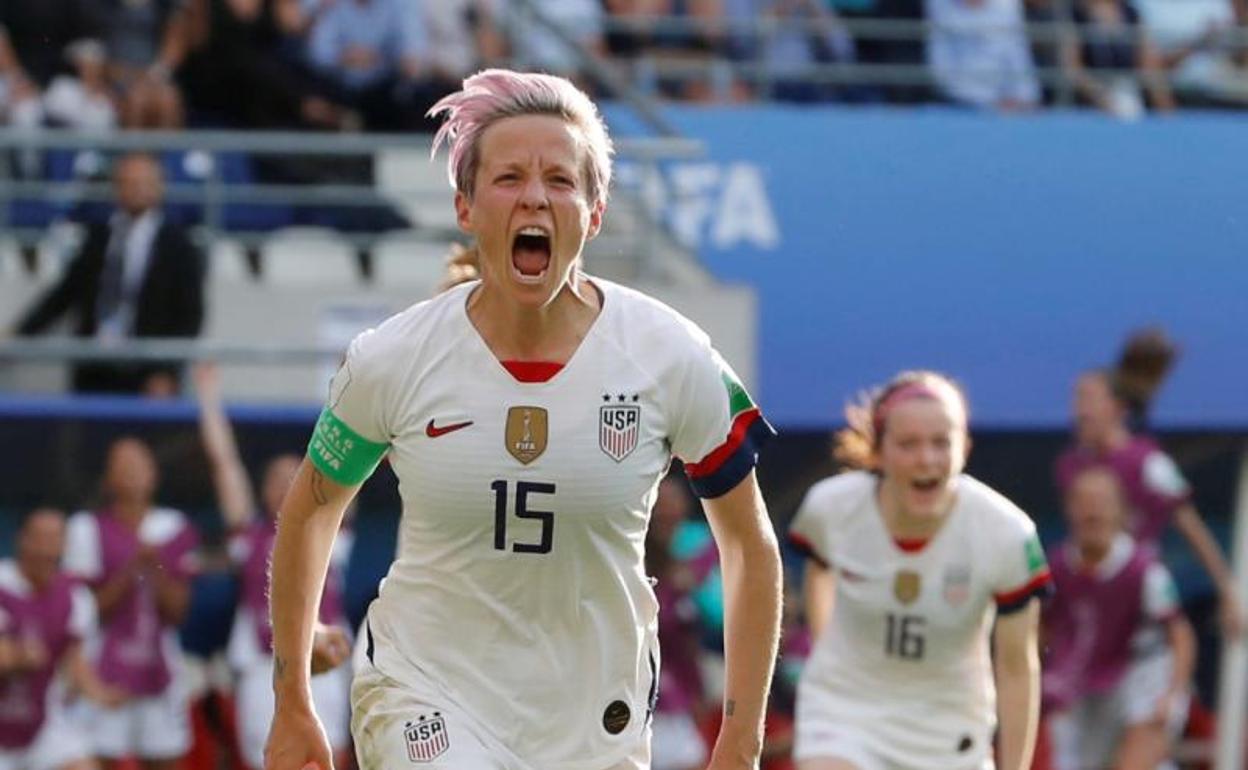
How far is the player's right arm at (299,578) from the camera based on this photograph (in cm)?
591

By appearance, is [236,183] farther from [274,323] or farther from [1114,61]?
[1114,61]

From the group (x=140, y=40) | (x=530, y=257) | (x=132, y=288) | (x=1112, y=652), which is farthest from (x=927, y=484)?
(x=140, y=40)

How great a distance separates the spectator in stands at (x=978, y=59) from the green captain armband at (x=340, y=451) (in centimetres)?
999

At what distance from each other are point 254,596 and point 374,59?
126 inches

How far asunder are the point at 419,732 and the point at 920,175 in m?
9.43

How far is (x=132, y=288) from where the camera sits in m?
13.7

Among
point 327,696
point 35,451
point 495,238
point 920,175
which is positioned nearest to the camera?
point 495,238

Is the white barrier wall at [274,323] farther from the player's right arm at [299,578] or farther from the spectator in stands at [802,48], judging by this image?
the player's right arm at [299,578]

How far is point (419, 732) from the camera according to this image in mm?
5949

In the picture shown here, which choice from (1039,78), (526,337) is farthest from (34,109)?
(526,337)

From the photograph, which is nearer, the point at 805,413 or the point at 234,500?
the point at 234,500

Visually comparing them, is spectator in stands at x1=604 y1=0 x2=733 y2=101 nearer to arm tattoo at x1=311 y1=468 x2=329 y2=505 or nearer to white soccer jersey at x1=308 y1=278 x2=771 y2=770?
white soccer jersey at x1=308 y1=278 x2=771 y2=770

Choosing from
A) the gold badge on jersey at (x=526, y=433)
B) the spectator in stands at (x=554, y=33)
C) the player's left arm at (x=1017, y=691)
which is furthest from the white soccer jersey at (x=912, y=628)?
the spectator in stands at (x=554, y=33)

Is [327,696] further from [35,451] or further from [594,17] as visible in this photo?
[594,17]
